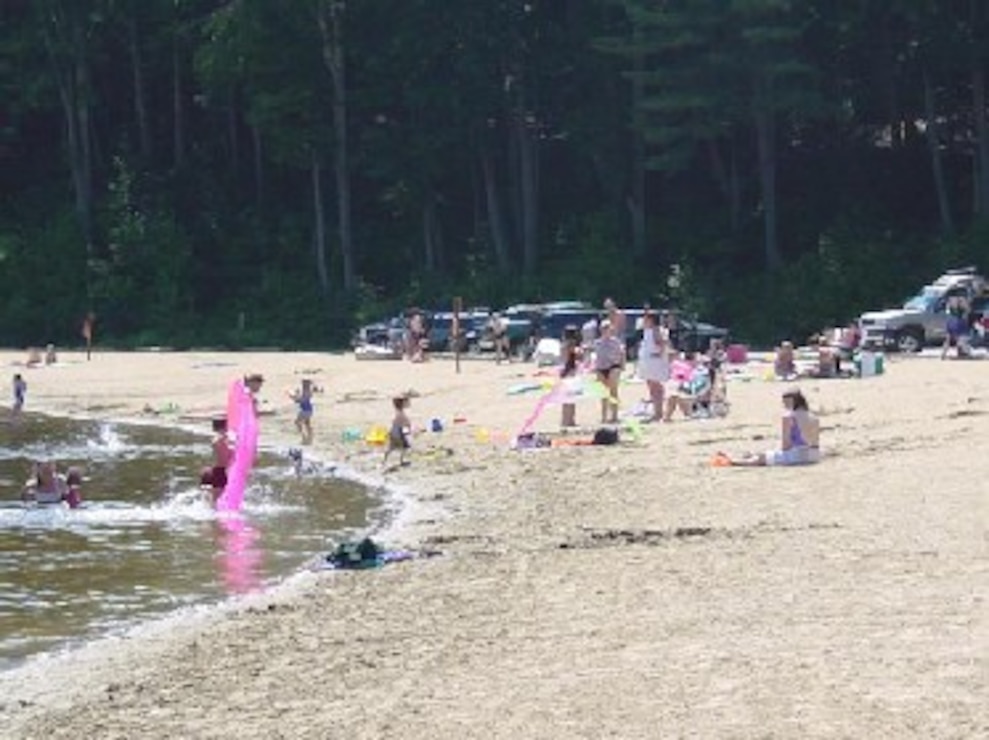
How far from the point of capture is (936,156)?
201 ft

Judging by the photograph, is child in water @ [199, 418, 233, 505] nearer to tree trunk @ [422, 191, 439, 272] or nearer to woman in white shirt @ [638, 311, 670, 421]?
woman in white shirt @ [638, 311, 670, 421]

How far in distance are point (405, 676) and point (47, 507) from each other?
14.5 m

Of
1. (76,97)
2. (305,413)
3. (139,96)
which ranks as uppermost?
(139,96)

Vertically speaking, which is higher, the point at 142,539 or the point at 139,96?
the point at 139,96

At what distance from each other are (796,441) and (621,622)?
11198mm

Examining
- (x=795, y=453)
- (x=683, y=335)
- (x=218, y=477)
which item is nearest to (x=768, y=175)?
(x=683, y=335)

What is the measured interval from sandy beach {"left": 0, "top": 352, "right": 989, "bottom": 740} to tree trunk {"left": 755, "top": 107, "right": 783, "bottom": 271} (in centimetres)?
3238

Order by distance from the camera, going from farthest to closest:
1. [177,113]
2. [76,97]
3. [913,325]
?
[177,113] < [76,97] < [913,325]

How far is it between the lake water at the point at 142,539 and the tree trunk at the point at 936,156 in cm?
3138

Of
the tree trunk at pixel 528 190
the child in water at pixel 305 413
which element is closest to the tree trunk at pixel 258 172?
the tree trunk at pixel 528 190

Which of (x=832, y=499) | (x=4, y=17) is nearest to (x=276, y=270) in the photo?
(x=4, y=17)

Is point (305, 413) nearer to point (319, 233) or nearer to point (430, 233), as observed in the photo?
→ point (319, 233)

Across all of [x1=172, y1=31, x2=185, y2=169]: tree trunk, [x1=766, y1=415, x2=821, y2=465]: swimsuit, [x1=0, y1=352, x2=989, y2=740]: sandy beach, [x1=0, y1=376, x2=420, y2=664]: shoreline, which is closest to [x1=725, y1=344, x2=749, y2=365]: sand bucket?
[x1=0, y1=376, x2=420, y2=664]: shoreline

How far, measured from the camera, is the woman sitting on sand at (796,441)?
2545 cm
